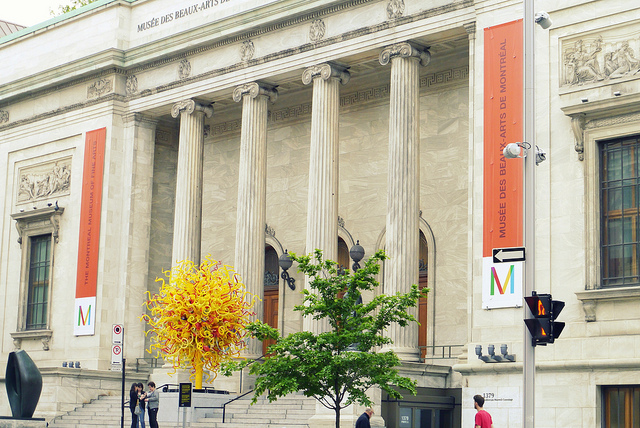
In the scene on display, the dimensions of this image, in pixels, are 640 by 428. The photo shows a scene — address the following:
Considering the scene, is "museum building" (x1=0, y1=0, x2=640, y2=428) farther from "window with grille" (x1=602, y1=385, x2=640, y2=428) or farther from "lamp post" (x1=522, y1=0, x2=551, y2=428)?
"lamp post" (x1=522, y1=0, x2=551, y2=428)

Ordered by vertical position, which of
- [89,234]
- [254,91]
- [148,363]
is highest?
[254,91]

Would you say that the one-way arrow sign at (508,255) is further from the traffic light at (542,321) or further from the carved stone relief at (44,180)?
the carved stone relief at (44,180)

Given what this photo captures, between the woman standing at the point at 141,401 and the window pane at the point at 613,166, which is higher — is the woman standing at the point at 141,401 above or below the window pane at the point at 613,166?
below

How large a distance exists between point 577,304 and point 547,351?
4.37 feet

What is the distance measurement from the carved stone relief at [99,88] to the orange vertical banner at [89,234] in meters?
1.49

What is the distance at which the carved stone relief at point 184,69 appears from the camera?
118 feet

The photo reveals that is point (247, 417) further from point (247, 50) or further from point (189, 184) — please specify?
point (247, 50)

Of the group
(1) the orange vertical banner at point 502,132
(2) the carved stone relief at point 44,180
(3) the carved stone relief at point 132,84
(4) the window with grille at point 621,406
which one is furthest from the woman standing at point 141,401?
(3) the carved stone relief at point 132,84

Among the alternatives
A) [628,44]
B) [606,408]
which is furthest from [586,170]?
[606,408]

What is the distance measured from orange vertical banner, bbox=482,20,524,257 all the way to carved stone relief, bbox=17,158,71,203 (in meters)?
19.0

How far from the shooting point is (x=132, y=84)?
38.0 meters

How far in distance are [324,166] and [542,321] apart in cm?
1635

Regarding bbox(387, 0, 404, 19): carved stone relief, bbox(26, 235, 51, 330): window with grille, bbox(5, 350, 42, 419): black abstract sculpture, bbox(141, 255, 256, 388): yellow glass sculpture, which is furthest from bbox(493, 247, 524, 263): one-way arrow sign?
bbox(26, 235, 51, 330): window with grille

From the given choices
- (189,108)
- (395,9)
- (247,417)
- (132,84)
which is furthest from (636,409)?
(132,84)
